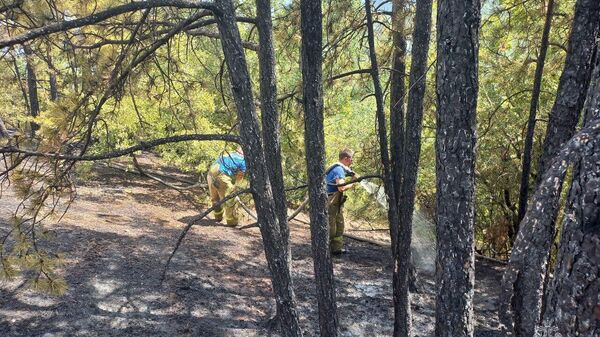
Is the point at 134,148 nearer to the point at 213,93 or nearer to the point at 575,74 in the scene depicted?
the point at 575,74

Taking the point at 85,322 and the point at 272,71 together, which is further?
the point at 85,322

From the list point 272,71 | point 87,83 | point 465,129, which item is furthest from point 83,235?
point 465,129

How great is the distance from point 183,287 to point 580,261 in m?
5.16

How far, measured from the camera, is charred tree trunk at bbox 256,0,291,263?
3.91 m

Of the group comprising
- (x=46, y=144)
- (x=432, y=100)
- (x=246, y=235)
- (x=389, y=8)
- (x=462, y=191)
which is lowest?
(x=246, y=235)

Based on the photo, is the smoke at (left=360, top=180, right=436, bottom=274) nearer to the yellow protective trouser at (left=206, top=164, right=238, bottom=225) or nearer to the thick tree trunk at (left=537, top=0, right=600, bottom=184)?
the yellow protective trouser at (left=206, top=164, right=238, bottom=225)

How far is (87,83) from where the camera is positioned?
12.6 ft

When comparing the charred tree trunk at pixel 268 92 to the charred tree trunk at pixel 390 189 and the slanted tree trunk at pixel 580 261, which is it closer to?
the charred tree trunk at pixel 390 189

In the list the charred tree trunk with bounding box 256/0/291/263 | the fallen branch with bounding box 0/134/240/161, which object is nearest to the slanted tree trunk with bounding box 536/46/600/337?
the fallen branch with bounding box 0/134/240/161

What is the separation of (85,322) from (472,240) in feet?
12.9

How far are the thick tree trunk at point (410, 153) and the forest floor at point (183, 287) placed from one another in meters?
0.79

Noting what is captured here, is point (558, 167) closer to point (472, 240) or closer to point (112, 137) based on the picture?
point (472, 240)

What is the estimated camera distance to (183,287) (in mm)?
5629

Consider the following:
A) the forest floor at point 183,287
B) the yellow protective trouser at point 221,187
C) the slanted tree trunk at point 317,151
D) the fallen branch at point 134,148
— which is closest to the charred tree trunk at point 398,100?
the slanted tree trunk at point 317,151
